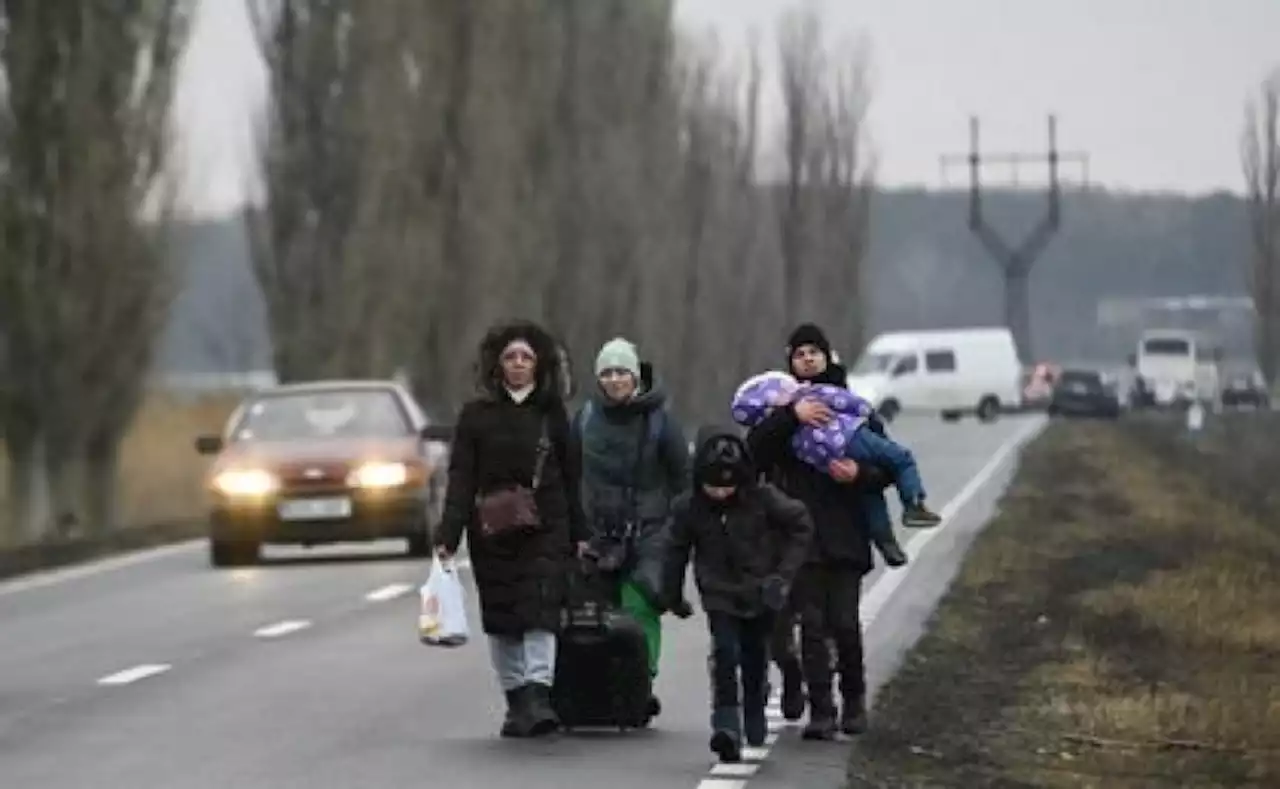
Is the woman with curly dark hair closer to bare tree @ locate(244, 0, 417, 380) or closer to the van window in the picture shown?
bare tree @ locate(244, 0, 417, 380)

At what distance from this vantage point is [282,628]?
22.5 m

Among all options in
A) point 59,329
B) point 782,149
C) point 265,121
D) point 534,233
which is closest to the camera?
point 59,329

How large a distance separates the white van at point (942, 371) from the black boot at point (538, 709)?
2991 inches

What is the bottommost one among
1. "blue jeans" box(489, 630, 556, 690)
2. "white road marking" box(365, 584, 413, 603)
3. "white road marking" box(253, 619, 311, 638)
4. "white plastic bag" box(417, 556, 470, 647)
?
"white road marking" box(365, 584, 413, 603)

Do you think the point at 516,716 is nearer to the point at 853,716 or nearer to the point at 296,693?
the point at 853,716

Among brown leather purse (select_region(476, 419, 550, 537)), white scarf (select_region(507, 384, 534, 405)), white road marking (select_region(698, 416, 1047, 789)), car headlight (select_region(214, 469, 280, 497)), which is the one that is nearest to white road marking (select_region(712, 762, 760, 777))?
white road marking (select_region(698, 416, 1047, 789))

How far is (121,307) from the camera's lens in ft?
129

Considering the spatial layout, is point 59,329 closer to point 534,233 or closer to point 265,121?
point 265,121

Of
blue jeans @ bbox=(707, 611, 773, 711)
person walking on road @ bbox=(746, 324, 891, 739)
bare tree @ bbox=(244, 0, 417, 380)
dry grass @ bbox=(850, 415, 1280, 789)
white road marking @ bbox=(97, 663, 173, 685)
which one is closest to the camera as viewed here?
dry grass @ bbox=(850, 415, 1280, 789)

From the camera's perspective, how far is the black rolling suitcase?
50.2 ft

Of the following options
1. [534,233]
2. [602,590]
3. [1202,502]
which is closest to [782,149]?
[534,233]

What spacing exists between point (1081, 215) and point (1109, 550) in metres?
139

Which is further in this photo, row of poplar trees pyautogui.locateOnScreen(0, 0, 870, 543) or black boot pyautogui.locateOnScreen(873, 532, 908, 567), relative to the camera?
row of poplar trees pyautogui.locateOnScreen(0, 0, 870, 543)

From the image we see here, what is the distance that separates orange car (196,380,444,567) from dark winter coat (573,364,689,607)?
14823 mm
